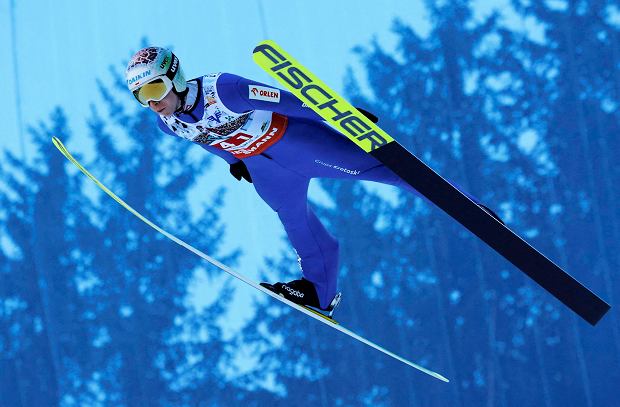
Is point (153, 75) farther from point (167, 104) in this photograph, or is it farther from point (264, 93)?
point (264, 93)

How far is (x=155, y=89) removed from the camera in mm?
2666

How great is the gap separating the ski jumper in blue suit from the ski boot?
2.4 inches

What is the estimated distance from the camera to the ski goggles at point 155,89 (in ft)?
8.73

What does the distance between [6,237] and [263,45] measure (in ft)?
11.0

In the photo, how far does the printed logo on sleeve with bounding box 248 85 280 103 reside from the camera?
104 inches

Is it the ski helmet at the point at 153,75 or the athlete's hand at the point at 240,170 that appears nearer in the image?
the ski helmet at the point at 153,75

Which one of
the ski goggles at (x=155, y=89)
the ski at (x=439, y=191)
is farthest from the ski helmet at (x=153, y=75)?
the ski at (x=439, y=191)

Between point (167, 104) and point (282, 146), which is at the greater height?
point (282, 146)

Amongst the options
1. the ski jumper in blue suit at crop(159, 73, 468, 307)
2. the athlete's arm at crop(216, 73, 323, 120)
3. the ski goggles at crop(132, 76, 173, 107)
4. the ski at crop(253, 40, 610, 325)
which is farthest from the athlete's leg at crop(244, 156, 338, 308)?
the ski at crop(253, 40, 610, 325)

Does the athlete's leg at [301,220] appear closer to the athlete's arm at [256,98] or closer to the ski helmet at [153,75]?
the athlete's arm at [256,98]

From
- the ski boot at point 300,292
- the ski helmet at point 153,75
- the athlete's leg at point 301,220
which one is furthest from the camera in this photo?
the ski boot at point 300,292

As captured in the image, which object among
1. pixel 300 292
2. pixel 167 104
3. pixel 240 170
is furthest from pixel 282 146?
pixel 300 292

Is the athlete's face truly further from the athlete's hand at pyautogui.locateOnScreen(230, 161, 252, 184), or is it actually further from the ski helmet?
the athlete's hand at pyautogui.locateOnScreen(230, 161, 252, 184)

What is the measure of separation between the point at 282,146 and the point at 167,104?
0.40 m
